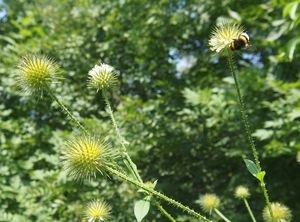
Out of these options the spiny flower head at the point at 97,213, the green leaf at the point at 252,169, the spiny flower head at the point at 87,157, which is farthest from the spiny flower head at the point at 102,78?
the green leaf at the point at 252,169

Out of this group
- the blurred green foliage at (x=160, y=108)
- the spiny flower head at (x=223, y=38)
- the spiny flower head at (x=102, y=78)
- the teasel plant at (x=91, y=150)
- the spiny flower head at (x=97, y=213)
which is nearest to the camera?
the teasel plant at (x=91, y=150)

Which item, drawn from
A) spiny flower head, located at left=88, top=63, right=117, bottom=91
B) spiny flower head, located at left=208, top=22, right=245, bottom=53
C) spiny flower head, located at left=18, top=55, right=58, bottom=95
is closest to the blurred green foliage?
spiny flower head, located at left=88, top=63, right=117, bottom=91

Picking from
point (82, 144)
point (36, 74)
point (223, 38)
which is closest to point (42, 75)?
point (36, 74)

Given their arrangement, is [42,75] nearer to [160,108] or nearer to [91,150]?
[91,150]

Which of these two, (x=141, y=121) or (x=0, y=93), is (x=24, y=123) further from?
(x=141, y=121)

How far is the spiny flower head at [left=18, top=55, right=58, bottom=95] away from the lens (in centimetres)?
186

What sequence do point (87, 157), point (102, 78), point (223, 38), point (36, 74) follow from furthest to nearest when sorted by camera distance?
1. point (102, 78)
2. point (36, 74)
3. point (223, 38)
4. point (87, 157)

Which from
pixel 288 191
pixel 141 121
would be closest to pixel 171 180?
pixel 141 121

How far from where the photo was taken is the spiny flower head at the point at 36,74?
1.86 m

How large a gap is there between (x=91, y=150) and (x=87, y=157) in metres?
0.03

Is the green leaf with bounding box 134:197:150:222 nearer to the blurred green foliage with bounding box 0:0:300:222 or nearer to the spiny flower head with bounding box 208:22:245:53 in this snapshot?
the spiny flower head with bounding box 208:22:245:53

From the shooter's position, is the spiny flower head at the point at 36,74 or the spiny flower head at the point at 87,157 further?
the spiny flower head at the point at 36,74

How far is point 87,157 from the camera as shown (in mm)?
1603

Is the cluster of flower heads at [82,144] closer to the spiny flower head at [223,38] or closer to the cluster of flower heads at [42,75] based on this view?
the cluster of flower heads at [42,75]
